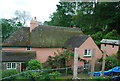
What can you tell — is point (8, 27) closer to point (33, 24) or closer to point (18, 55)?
point (33, 24)

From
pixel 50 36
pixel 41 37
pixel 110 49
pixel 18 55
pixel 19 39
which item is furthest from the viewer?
pixel 110 49

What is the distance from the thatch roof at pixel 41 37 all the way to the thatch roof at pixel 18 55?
2.32 ft

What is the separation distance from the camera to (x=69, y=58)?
9703 millimetres

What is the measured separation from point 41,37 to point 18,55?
254 centimetres

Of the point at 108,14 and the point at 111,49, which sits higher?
the point at 108,14

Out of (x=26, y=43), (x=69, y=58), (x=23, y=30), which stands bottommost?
(x=69, y=58)

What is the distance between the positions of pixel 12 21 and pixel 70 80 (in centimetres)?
2139

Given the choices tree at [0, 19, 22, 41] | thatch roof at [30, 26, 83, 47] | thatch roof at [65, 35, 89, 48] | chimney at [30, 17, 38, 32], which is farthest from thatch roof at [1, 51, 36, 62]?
tree at [0, 19, 22, 41]

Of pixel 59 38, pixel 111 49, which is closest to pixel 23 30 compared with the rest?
pixel 59 38

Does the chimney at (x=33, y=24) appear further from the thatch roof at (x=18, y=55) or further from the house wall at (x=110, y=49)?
the house wall at (x=110, y=49)

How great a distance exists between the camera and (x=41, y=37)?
11.3 m

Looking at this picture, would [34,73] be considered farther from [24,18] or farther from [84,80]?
[24,18]

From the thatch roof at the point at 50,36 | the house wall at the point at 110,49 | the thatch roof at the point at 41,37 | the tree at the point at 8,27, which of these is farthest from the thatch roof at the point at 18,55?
the tree at the point at 8,27

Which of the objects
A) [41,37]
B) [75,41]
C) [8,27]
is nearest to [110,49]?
[75,41]
